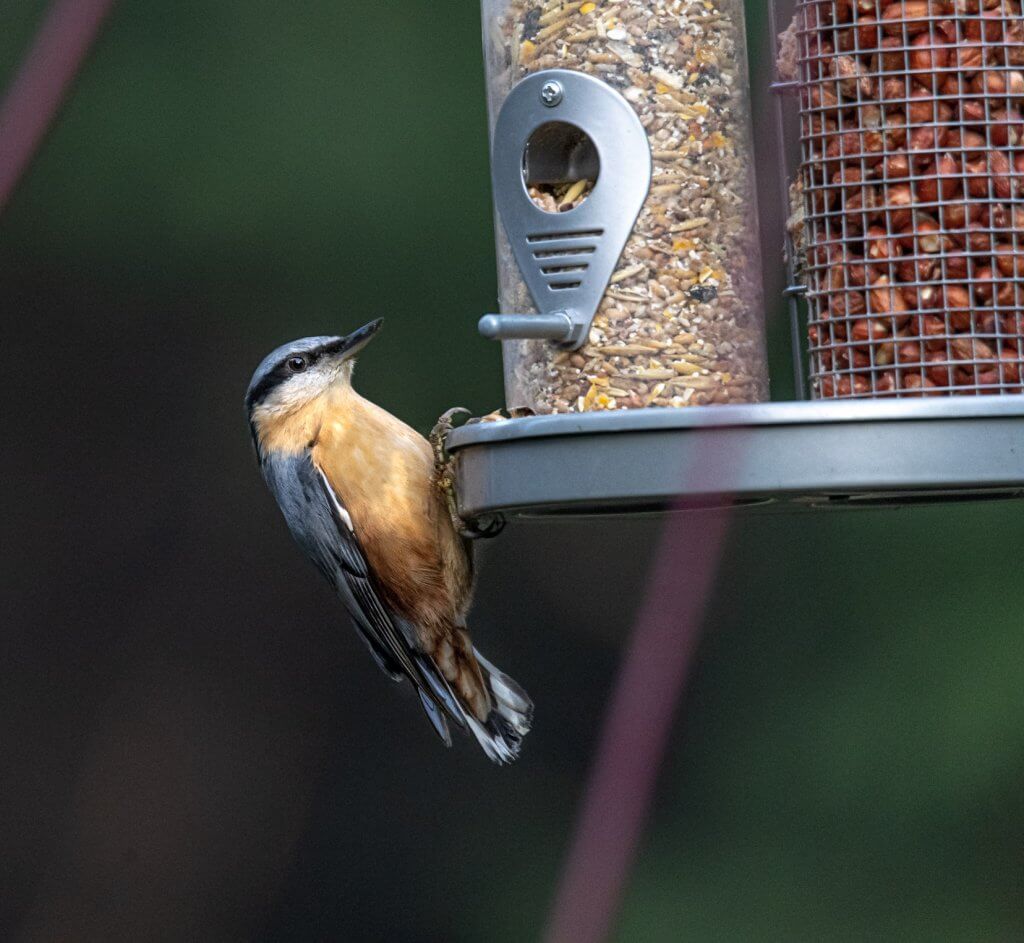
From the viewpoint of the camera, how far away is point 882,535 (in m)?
4.54

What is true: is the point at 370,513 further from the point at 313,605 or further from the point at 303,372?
the point at 313,605

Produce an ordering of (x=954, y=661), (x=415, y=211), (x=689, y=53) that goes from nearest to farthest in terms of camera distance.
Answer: (x=689, y=53) < (x=954, y=661) < (x=415, y=211)

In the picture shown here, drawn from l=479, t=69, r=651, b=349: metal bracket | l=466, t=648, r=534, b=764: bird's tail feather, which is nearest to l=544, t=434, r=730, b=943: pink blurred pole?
l=466, t=648, r=534, b=764: bird's tail feather

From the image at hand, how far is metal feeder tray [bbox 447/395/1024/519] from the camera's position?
A: 2090mm

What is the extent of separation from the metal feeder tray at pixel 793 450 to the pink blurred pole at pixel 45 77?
8.73 feet

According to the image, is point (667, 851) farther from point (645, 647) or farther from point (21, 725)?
→ point (21, 725)

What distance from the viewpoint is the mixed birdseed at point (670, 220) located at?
263 centimetres

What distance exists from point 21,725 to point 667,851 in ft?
5.58

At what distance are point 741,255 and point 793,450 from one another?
0.69m

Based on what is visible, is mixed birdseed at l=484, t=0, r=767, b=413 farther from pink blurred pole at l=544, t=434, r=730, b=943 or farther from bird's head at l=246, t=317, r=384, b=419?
pink blurred pole at l=544, t=434, r=730, b=943

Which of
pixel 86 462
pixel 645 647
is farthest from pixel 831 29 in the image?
pixel 86 462

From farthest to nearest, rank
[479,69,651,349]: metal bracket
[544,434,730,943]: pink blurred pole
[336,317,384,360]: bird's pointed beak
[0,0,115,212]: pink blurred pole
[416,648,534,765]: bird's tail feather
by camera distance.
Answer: [544,434,730,943]: pink blurred pole → [0,0,115,212]: pink blurred pole → [416,648,534,765]: bird's tail feather → [336,317,384,360]: bird's pointed beak → [479,69,651,349]: metal bracket

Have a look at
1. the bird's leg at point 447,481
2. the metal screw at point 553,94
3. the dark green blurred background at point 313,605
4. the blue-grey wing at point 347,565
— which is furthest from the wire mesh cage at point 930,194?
the dark green blurred background at point 313,605

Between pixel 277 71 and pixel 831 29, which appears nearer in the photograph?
pixel 831 29
